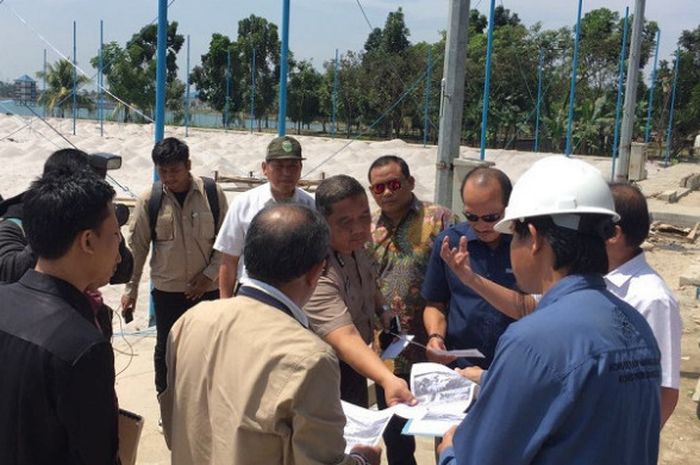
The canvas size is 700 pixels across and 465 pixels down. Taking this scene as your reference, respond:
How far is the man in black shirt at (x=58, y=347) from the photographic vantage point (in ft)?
5.02

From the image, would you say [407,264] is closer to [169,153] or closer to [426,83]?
[169,153]

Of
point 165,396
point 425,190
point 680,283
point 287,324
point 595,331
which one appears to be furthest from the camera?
point 425,190

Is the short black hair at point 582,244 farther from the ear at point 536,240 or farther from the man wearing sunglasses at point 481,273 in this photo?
the man wearing sunglasses at point 481,273

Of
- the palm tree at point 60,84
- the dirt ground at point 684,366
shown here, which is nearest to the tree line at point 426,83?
the palm tree at point 60,84

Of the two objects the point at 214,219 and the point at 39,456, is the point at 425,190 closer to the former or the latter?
the point at 214,219

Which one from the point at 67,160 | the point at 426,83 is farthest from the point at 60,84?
the point at 67,160

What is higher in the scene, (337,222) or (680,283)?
(337,222)

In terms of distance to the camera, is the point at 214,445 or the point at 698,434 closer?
the point at 214,445

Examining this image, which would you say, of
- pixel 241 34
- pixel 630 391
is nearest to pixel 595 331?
pixel 630 391

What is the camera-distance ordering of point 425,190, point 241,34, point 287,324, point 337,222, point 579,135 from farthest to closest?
point 241,34, point 579,135, point 425,190, point 337,222, point 287,324

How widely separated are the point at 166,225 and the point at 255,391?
2.76 m

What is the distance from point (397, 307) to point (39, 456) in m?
1.72

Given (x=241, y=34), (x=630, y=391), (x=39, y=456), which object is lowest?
(x=39, y=456)

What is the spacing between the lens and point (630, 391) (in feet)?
4.62
